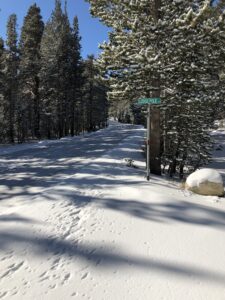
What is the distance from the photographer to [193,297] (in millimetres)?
4352

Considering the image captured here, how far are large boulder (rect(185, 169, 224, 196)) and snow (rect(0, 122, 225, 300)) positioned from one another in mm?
347

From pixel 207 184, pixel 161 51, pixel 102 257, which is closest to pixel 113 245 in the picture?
pixel 102 257

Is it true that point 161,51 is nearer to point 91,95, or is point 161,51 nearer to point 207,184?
point 207,184

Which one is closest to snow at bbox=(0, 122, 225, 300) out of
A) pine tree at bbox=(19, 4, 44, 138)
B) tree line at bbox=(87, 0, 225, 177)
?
tree line at bbox=(87, 0, 225, 177)

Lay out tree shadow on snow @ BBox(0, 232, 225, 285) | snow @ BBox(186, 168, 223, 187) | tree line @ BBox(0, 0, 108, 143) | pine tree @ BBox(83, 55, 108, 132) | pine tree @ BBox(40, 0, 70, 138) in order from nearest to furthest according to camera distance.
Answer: tree shadow on snow @ BBox(0, 232, 225, 285)
snow @ BBox(186, 168, 223, 187)
tree line @ BBox(0, 0, 108, 143)
pine tree @ BBox(40, 0, 70, 138)
pine tree @ BBox(83, 55, 108, 132)

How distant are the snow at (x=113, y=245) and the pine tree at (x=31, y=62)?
108ft

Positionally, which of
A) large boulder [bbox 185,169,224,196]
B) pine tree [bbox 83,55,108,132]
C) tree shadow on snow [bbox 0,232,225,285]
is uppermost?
pine tree [bbox 83,55,108,132]

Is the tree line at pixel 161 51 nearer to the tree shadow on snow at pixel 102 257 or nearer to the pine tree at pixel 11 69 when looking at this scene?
the tree shadow on snow at pixel 102 257

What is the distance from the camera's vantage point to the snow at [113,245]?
177 inches

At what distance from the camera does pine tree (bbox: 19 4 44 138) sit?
40.6 m

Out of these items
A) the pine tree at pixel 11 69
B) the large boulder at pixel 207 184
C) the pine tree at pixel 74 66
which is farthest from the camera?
the pine tree at pixel 74 66

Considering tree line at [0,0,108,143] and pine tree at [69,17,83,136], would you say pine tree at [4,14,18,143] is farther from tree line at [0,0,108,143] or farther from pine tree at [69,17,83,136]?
pine tree at [69,17,83,136]

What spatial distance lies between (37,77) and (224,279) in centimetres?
3951

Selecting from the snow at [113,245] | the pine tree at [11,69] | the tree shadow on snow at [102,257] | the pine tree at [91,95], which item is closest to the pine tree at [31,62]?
the pine tree at [11,69]
